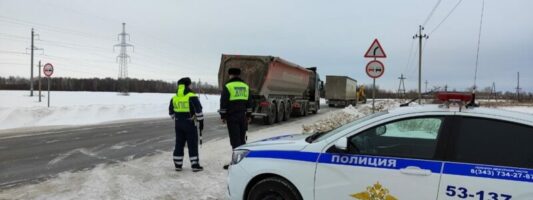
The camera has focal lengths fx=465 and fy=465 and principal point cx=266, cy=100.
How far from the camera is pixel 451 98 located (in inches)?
166

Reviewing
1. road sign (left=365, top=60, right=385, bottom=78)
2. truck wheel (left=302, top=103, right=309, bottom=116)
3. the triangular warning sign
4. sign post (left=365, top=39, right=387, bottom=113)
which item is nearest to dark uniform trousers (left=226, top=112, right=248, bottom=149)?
sign post (left=365, top=39, right=387, bottom=113)

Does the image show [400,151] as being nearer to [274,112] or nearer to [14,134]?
[14,134]

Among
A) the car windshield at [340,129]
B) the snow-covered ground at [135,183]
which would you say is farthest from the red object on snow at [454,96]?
the snow-covered ground at [135,183]

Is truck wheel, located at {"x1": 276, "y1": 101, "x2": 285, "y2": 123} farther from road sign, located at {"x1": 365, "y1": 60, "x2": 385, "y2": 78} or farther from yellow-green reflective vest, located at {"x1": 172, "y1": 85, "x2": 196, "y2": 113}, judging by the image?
yellow-green reflective vest, located at {"x1": 172, "y1": 85, "x2": 196, "y2": 113}

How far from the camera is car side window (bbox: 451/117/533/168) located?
3.77 metres

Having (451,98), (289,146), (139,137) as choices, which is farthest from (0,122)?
(451,98)

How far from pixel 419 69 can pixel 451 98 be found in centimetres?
2286

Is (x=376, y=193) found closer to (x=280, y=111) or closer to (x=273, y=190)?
(x=273, y=190)

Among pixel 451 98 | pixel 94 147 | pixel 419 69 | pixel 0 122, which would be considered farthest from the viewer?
pixel 419 69

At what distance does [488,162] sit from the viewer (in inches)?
150

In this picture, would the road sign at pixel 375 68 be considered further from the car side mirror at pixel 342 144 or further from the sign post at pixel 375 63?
the car side mirror at pixel 342 144

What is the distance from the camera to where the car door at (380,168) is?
403 centimetres

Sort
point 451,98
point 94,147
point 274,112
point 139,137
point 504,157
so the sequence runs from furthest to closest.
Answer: point 274,112 < point 139,137 < point 94,147 < point 451,98 < point 504,157

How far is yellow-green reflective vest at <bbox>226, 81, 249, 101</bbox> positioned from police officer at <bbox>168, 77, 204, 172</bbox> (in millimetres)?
633
